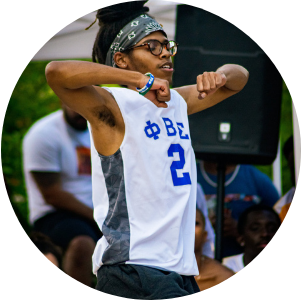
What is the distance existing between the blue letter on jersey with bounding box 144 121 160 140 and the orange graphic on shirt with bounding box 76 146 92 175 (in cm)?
71

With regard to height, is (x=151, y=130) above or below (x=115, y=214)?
above

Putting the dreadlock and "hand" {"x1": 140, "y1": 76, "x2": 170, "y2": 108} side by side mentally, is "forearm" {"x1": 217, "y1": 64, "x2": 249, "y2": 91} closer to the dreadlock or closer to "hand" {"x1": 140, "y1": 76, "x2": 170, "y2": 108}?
the dreadlock

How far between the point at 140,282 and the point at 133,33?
3.80 feet

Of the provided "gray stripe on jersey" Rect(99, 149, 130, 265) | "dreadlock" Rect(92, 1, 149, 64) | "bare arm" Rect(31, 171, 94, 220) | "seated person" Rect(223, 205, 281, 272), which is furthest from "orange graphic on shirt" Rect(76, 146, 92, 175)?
"seated person" Rect(223, 205, 281, 272)

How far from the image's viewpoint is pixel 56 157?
2.58m

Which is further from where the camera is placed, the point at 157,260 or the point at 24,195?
the point at 24,195

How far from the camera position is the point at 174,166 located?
203 cm

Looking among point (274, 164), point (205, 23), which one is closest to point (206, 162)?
point (274, 164)

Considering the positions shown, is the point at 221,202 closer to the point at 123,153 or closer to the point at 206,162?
the point at 206,162

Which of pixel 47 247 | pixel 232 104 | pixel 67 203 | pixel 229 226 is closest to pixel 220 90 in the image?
pixel 232 104

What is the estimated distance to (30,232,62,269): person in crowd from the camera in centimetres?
247

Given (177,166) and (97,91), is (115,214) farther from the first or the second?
(97,91)

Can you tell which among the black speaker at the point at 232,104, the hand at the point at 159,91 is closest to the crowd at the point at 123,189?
the hand at the point at 159,91

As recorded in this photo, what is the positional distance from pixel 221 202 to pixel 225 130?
449 millimetres
